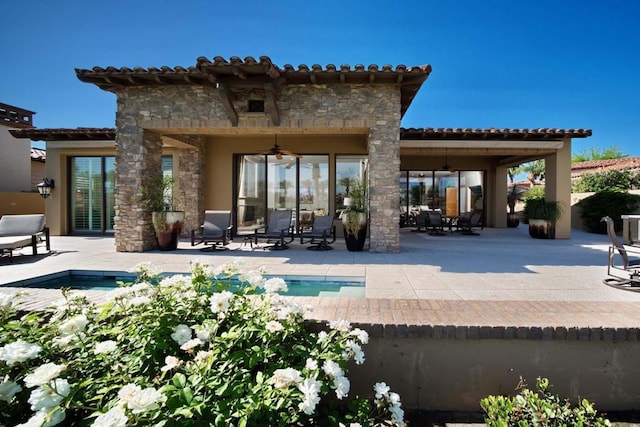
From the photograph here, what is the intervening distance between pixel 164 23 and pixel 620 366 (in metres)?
11.5

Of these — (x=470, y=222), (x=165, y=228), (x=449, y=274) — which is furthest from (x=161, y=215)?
(x=470, y=222)

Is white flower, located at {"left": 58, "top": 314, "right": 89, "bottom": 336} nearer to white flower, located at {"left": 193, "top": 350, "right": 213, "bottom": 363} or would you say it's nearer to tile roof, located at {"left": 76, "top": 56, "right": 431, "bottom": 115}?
white flower, located at {"left": 193, "top": 350, "right": 213, "bottom": 363}

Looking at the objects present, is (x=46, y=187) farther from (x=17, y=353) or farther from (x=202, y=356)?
(x=202, y=356)

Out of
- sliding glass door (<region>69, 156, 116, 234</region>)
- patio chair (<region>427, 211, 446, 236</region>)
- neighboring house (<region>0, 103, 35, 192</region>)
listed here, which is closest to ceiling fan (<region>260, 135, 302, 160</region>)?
patio chair (<region>427, 211, 446, 236</region>)

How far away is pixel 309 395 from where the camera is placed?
145cm

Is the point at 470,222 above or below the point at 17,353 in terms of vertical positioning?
above

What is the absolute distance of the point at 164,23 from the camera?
905 centimetres

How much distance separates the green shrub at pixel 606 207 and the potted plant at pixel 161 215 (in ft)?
50.5

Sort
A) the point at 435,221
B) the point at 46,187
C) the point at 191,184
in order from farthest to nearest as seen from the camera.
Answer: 1. the point at 435,221
2. the point at 46,187
3. the point at 191,184

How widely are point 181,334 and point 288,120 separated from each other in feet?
21.6

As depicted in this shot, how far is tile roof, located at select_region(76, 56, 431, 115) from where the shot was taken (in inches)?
260

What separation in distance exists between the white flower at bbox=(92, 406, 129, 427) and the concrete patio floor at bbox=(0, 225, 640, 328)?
4.08 feet

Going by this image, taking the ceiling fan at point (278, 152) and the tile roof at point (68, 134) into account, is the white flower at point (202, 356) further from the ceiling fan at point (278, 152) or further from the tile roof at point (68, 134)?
the tile roof at point (68, 134)

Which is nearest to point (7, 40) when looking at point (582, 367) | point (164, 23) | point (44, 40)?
point (44, 40)
